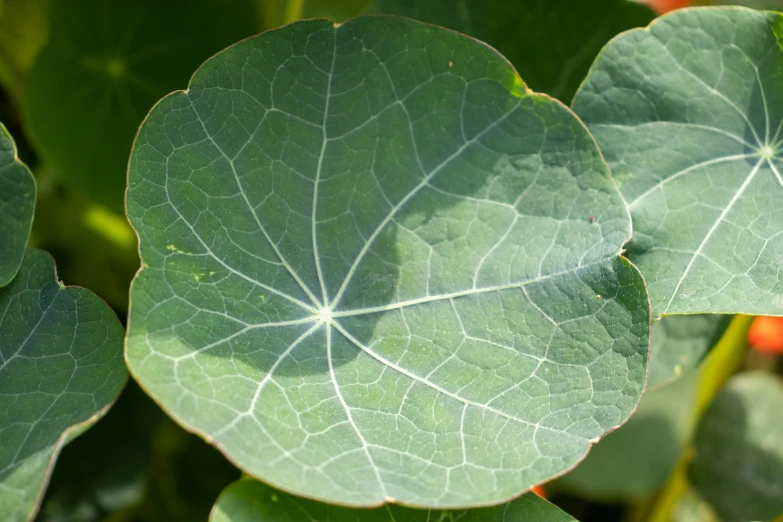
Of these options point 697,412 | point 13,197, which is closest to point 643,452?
point 697,412

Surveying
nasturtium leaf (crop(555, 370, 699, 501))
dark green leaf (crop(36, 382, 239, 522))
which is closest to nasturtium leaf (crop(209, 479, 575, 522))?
dark green leaf (crop(36, 382, 239, 522))

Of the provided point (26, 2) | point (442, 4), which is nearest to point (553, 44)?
point (442, 4)

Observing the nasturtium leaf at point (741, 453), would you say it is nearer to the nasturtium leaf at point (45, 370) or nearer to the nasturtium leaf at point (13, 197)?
the nasturtium leaf at point (45, 370)

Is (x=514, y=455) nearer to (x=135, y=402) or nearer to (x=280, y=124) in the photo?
(x=280, y=124)

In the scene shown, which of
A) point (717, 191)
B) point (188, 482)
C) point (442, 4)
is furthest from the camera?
point (188, 482)

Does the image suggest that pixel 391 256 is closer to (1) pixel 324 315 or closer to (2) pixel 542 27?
(1) pixel 324 315

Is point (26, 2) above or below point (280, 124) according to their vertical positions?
below
